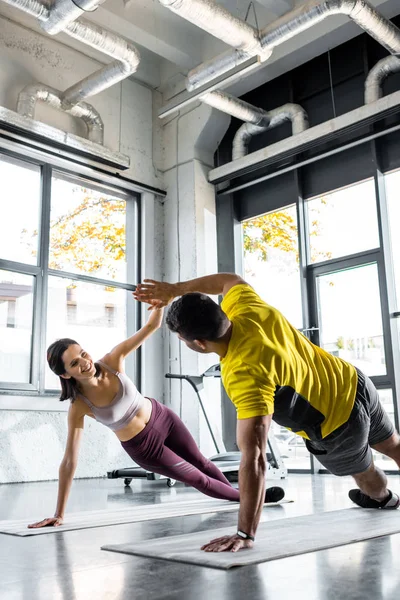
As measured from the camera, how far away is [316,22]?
5004mm

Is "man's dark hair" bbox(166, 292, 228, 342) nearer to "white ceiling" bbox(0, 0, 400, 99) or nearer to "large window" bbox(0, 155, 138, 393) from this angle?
"large window" bbox(0, 155, 138, 393)

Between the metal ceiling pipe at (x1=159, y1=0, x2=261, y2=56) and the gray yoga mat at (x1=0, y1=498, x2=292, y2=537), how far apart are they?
3.66 metres

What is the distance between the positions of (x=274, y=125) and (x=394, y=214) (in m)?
1.81

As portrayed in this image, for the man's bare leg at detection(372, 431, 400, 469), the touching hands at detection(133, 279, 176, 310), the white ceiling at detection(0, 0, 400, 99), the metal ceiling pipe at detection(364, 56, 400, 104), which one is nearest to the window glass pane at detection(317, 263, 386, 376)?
the metal ceiling pipe at detection(364, 56, 400, 104)

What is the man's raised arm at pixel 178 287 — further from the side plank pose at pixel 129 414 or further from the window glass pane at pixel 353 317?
the window glass pane at pixel 353 317

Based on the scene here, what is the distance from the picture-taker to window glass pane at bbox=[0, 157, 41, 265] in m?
6.20

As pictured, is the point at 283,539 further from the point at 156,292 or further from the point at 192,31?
the point at 192,31

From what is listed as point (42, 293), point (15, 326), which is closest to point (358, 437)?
point (15, 326)

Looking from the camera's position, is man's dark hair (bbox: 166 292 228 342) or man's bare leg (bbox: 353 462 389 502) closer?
man's dark hair (bbox: 166 292 228 342)

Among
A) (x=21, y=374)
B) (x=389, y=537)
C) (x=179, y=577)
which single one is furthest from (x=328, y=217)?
(x=179, y=577)

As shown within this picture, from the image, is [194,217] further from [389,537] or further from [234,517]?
[389,537]

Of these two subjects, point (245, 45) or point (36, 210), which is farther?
point (36, 210)

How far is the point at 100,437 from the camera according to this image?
21.6 ft

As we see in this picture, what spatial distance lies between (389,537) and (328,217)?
4.75 meters
